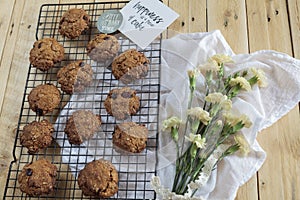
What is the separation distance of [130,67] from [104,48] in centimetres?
15

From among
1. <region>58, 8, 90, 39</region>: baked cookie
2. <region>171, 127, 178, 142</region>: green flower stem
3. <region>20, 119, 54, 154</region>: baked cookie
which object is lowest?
<region>20, 119, 54, 154</region>: baked cookie

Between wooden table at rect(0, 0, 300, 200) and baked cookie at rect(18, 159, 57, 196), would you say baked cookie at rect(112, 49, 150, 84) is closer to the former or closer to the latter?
wooden table at rect(0, 0, 300, 200)

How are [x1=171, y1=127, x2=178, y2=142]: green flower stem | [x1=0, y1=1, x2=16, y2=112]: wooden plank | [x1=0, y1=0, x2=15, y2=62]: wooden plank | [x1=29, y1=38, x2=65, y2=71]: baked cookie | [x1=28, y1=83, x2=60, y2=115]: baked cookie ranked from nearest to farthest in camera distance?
[x1=171, y1=127, x2=178, y2=142]: green flower stem → [x1=28, y1=83, x2=60, y2=115]: baked cookie → [x1=29, y1=38, x2=65, y2=71]: baked cookie → [x1=0, y1=1, x2=16, y2=112]: wooden plank → [x1=0, y1=0, x2=15, y2=62]: wooden plank

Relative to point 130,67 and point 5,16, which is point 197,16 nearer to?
point 130,67

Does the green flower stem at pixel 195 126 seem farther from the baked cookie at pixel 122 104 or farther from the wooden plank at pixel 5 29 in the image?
the wooden plank at pixel 5 29

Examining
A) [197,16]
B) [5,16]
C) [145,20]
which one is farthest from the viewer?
[5,16]

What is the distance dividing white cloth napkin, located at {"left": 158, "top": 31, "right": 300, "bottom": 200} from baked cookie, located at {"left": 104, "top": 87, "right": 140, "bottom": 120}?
11 cm

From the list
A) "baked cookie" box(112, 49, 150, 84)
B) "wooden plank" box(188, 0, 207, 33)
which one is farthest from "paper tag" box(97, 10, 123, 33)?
"wooden plank" box(188, 0, 207, 33)

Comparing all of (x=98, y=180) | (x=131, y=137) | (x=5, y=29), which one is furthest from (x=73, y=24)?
(x=98, y=180)

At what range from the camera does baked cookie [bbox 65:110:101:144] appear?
1635mm

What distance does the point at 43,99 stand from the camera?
173 centimetres

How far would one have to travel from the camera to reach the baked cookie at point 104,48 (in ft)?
5.93

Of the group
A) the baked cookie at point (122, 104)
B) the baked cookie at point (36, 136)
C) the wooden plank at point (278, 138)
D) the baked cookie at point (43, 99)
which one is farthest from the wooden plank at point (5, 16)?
the wooden plank at point (278, 138)

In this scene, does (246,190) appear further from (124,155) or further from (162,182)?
(124,155)
